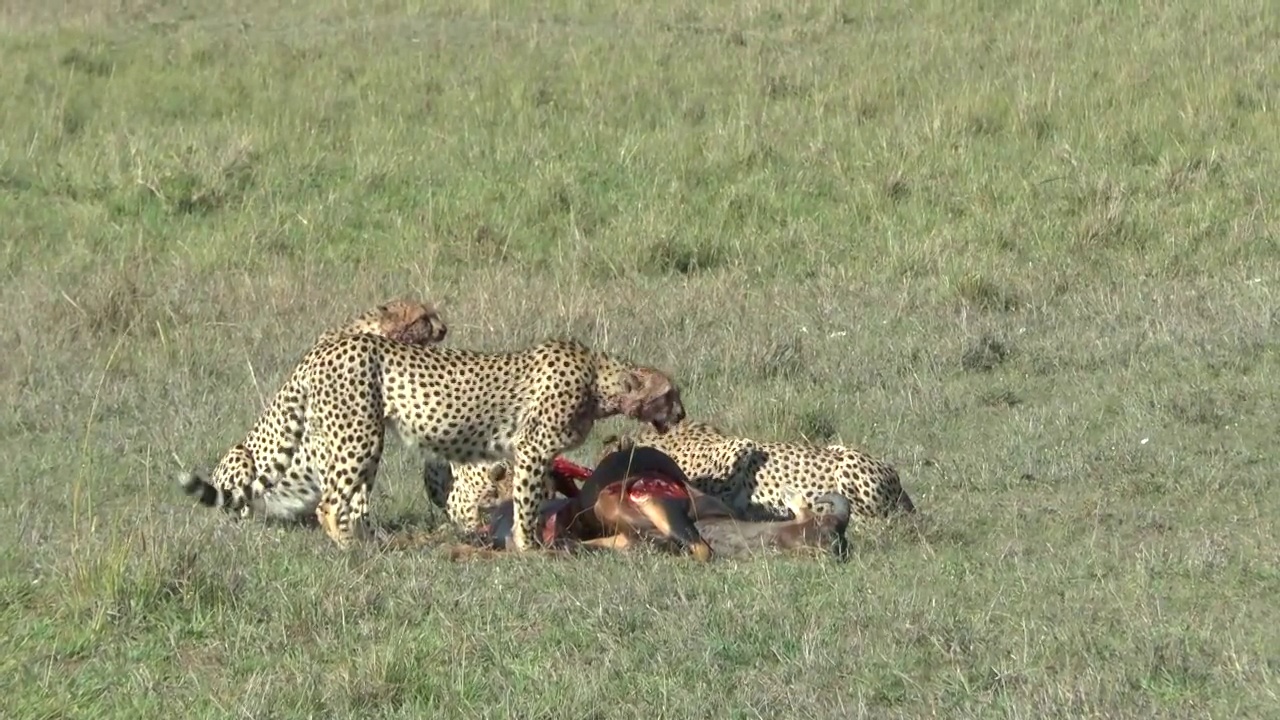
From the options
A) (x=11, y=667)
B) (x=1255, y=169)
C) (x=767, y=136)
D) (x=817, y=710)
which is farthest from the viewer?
(x=767, y=136)

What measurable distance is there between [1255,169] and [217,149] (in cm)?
682

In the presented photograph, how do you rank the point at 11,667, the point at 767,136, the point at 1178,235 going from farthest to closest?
1. the point at 767,136
2. the point at 1178,235
3. the point at 11,667

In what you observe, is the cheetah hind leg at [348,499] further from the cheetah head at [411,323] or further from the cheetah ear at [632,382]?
the cheetah ear at [632,382]

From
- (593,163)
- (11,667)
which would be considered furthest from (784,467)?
(593,163)

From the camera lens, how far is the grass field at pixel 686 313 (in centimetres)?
516

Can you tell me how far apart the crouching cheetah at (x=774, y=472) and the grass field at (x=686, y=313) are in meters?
0.26

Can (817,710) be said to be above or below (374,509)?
above

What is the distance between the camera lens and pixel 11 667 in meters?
5.17

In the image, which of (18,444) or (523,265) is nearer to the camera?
(18,444)

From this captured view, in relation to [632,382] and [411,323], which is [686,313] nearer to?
[411,323]

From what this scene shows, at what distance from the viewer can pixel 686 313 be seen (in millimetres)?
10156

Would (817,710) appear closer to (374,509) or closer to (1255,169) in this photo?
(374,509)

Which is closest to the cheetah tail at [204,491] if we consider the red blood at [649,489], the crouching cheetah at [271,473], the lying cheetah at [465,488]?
the crouching cheetah at [271,473]

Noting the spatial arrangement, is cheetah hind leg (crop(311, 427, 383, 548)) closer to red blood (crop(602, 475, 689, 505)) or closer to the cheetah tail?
the cheetah tail
